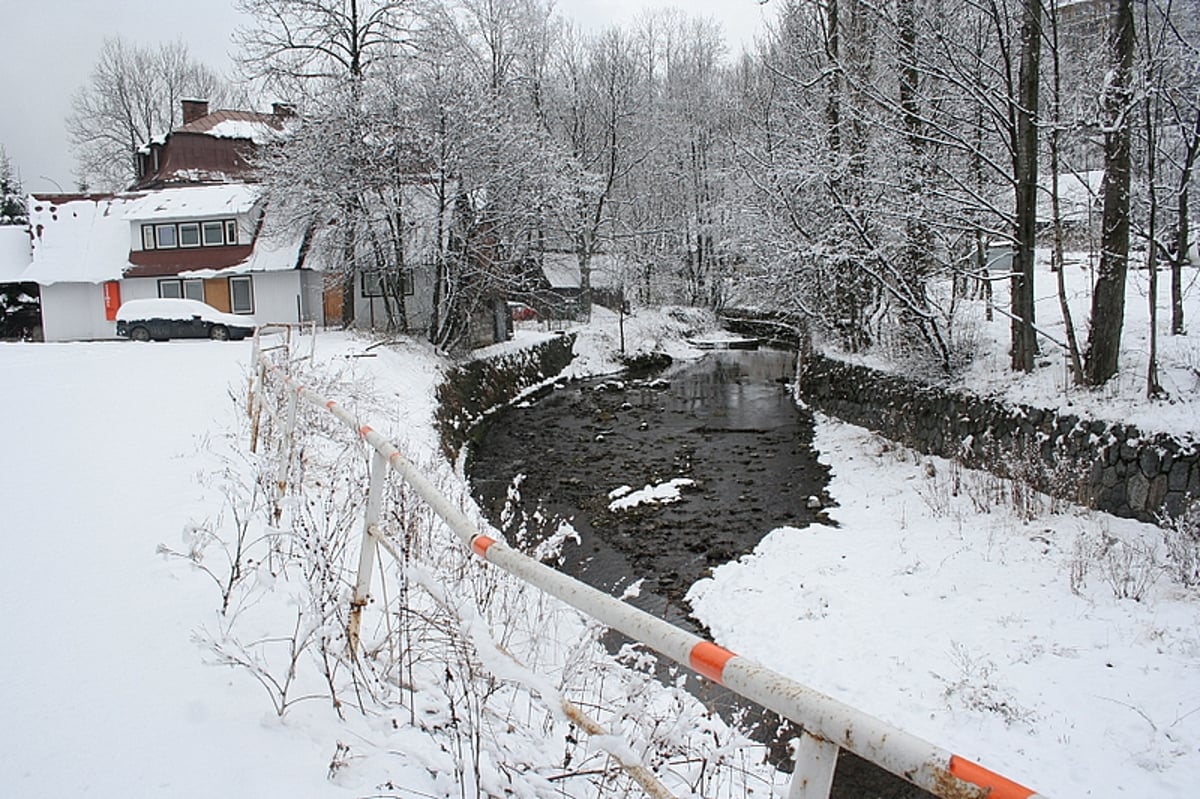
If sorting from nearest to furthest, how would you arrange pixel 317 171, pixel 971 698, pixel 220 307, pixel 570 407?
pixel 971 698 < pixel 317 171 < pixel 570 407 < pixel 220 307

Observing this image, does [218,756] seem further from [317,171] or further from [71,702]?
[317,171]

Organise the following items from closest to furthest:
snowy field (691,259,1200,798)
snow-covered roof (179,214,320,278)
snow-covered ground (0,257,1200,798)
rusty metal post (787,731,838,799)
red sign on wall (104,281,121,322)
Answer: rusty metal post (787,731,838,799) < snow-covered ground (0,257,1200,798) < snowy field (691,259,1200,798) < snow-covered roof (179,214,320,278) < red sign on wall (104,281,121,322)

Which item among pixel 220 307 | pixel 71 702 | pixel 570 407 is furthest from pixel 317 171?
pixel 71 702

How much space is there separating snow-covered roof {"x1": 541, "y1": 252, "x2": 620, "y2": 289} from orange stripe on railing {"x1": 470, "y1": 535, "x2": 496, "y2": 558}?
38915 millimetres

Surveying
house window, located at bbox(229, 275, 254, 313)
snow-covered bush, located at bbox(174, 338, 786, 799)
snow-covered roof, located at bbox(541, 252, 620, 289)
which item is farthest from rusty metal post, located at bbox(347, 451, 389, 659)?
snow-covered roof, located at bbox(541, 252, 620, 289)

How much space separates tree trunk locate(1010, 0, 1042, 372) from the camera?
12273mm

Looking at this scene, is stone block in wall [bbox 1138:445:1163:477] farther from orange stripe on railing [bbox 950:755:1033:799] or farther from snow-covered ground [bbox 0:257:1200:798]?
orange stripe on railing [bbox 950:755:1033:799]

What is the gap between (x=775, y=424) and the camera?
19.7 m

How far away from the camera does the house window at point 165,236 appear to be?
33.2 meters

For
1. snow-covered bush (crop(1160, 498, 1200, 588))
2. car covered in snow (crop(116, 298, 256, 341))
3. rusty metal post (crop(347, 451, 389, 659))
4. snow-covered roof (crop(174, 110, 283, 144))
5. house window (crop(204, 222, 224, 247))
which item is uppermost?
snow-covered roof (crop(174, 110, 283, 144))

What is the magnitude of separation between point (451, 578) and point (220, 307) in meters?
32.4

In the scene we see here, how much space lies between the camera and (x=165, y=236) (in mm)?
33375

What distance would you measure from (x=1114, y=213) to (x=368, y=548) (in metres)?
11.9

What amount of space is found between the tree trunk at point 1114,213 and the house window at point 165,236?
114 ft
